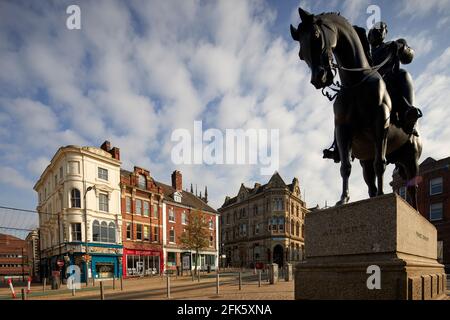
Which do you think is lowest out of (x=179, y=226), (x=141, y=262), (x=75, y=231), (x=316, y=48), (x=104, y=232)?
(x=141, y=262)

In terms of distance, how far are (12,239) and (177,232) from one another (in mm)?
78316

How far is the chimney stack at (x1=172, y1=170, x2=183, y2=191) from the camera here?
1889 inches

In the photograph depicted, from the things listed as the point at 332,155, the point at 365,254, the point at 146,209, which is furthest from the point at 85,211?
the point at 365,254

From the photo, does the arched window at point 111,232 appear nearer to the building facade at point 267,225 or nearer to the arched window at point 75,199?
the arched window at point 75,199

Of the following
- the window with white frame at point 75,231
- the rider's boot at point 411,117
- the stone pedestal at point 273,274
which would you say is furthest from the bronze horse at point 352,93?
the window with white frame at point 75,231

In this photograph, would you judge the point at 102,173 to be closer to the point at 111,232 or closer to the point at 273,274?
the point at 111,232

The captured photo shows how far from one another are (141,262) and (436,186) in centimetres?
3627

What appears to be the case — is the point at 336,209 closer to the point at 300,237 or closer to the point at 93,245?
the point at 93,245

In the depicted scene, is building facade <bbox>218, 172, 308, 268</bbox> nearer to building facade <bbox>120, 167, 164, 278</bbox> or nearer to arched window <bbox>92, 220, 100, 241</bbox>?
building facade <bbox>120, 167, 164, 278</bbox>

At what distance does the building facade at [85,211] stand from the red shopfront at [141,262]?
129 centimetres

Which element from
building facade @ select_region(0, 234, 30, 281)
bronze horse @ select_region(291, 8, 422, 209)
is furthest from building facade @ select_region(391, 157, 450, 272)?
building facade @ select_region(0, 234, 30, 281)

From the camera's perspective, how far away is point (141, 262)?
121 feet

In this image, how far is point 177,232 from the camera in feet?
142
